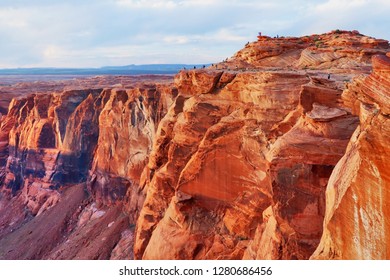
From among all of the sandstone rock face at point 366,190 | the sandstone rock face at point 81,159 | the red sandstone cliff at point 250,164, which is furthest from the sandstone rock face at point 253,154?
the sandstone rock face at point 81,159

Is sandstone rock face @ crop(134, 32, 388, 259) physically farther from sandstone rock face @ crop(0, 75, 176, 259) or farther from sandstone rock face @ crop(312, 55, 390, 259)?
sandstone rock face @ crop(0, 75, 176, 259)

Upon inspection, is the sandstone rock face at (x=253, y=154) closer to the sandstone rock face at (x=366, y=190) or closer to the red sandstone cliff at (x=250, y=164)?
the red sandstone cliff at (x=250, y=164)

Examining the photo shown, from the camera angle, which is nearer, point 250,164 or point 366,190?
point 366,190

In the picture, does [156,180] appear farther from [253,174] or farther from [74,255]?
[74,255]

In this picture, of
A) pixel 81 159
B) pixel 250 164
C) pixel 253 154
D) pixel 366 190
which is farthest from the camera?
pixel 81 159

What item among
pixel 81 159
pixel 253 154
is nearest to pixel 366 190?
pixel 253 154

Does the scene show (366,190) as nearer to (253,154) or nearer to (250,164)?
(253,154)

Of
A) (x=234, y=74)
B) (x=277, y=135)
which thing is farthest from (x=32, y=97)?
(x=277, y=135)
